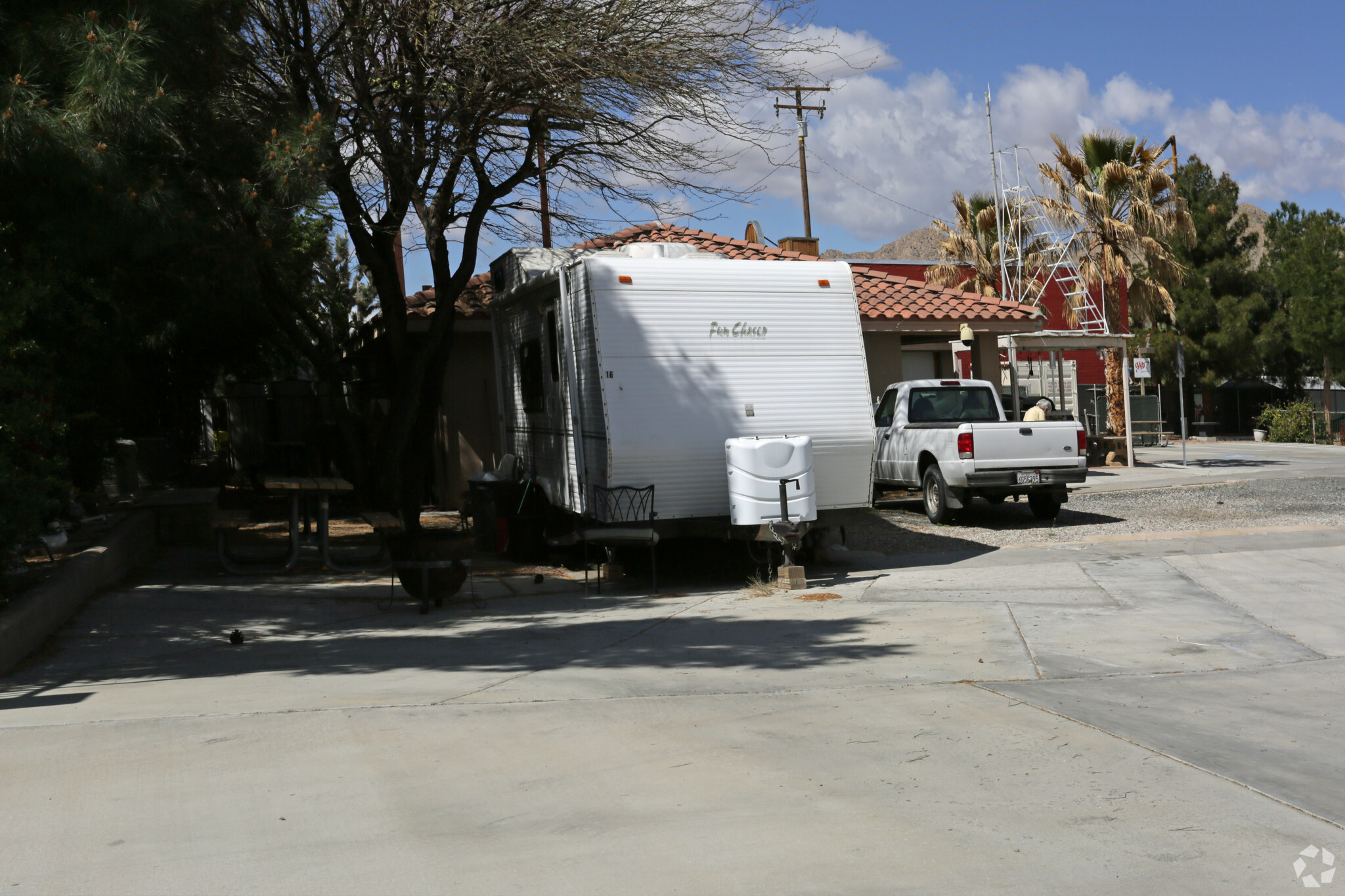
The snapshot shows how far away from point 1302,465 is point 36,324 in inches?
930

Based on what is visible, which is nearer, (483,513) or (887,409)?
(483,513)

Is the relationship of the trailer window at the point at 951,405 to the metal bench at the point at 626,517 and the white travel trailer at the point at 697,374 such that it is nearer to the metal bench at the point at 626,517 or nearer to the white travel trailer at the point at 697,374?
the white travel trailer at the point at 697,374

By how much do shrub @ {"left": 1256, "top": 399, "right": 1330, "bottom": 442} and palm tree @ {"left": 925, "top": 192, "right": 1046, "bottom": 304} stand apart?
8.43 meters

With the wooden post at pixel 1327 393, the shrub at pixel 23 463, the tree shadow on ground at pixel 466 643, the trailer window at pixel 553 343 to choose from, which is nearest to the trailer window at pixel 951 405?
the trailer window at pixel 553 343

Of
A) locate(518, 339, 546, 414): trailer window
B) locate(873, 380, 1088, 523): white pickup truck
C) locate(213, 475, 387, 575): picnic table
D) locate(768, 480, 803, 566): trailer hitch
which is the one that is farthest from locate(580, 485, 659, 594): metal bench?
locate(873, 380, 1088, 523): white pickup truck

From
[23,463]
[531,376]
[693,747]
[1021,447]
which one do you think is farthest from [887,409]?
[693,747]

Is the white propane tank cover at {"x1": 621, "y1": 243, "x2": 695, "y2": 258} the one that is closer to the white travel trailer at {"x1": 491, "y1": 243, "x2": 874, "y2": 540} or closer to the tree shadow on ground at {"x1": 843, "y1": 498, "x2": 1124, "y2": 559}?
the white travel trailer at {"x1": 491, "y1": 243, "x2": 874, "y2": 540}

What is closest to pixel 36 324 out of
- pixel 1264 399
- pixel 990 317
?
pixel 990 317

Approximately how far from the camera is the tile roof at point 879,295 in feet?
61.1

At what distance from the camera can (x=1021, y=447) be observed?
48.7 feet

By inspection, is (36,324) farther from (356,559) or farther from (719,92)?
(719,92)

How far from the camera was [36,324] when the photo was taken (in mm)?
9336

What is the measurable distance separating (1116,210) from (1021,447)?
46.1 ft

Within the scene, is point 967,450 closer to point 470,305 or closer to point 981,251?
point 470,305
